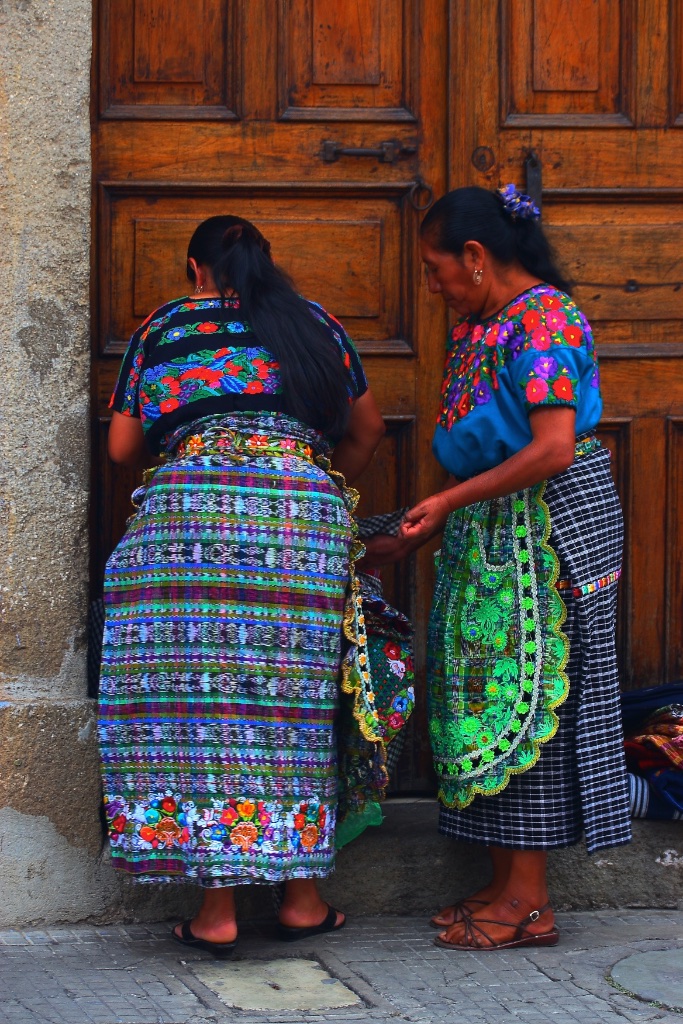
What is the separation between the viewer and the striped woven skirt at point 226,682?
11.1 feet

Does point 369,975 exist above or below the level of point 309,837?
below

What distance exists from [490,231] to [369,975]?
6.05 feet

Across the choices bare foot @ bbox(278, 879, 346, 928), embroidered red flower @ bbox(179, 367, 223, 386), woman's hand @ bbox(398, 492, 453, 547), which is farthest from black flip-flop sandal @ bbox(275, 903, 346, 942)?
embroidered red flower @ bbox(179, 367, 223, 386)

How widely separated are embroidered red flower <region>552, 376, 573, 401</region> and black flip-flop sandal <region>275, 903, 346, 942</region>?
147 centimetres

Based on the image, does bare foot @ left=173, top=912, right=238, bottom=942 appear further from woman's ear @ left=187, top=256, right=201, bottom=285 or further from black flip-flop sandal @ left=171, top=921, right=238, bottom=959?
woman's ear @ left=187, top=256, right=201, bottom=285

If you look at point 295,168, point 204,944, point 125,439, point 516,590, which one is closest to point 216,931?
point 204,944

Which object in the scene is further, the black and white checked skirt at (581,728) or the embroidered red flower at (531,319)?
the black and white checked skirt at (581,728)

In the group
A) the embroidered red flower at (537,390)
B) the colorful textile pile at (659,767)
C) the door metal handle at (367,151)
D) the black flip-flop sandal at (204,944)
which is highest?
the door metal handle at (367,151)

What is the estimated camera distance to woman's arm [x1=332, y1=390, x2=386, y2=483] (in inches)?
148

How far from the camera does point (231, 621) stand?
3.40 meters

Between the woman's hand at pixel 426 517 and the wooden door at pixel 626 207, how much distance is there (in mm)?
912

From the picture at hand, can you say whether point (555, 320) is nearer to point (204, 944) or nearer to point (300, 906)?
point (300, 906)

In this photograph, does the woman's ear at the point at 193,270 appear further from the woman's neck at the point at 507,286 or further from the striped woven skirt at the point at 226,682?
the woman's neck at the point at 507,286

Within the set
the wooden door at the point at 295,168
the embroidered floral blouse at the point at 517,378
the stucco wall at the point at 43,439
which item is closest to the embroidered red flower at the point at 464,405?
the embroidered floral blouse at the point at 517,378
